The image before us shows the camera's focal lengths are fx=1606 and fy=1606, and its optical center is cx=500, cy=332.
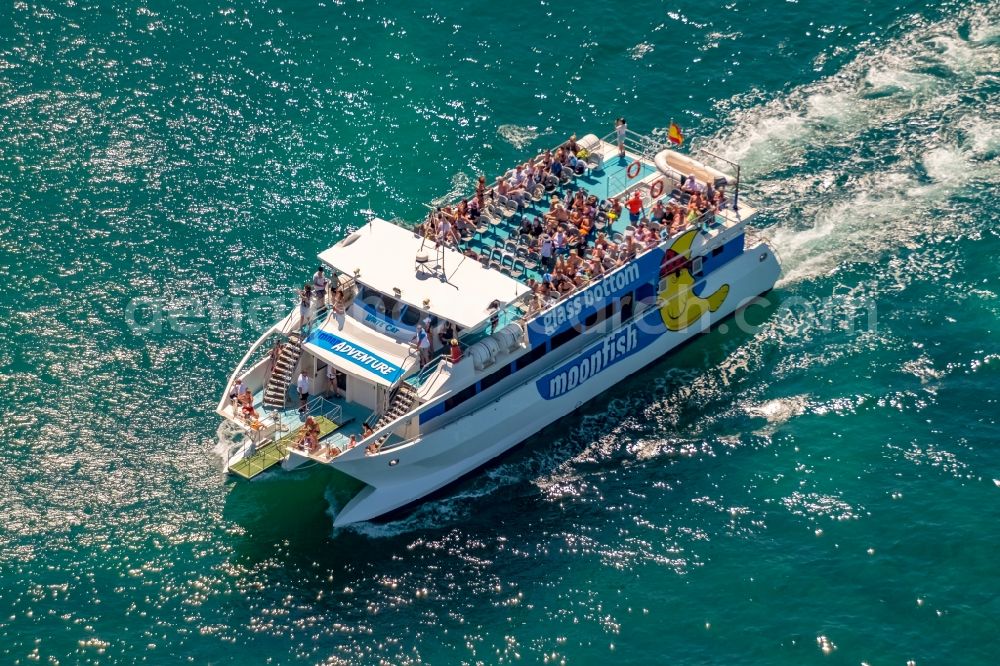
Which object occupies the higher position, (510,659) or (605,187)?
(605,187)

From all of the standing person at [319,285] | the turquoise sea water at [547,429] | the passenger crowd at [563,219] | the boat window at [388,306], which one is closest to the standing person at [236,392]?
the turquoise sea water at [547,429]

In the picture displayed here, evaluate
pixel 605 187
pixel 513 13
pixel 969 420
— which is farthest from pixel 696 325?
pixel 513 13

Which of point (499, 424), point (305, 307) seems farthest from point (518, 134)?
point (499, 424)

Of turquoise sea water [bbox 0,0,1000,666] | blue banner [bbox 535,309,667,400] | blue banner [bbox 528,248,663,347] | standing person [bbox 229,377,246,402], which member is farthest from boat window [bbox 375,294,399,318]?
turquoise sea water [bbox 0,0,1000,666]

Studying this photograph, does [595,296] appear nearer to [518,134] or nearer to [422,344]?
[422,344]

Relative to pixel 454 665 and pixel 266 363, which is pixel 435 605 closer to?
pixel 454 665

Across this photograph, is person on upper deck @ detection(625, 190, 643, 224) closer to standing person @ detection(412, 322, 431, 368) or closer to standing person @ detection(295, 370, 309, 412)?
standing person @ detection(412, 322, 431, 368)
